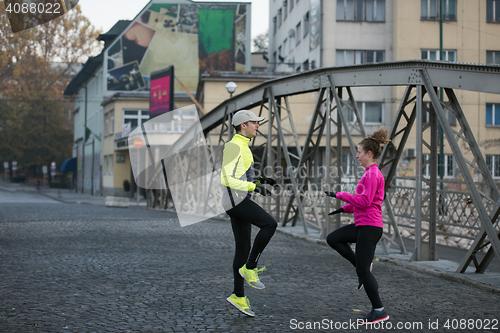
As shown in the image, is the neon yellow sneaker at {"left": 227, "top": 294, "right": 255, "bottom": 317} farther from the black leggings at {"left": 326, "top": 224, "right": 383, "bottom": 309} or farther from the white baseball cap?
the white baseball cap

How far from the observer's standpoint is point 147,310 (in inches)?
237

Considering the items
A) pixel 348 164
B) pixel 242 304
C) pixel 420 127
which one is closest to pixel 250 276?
pixel 242 304

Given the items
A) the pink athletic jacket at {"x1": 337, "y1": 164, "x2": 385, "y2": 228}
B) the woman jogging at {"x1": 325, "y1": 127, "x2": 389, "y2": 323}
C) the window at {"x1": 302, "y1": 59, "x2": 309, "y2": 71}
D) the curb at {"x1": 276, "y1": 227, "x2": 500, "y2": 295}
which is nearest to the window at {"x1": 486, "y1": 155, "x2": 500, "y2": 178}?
the window at {"x1": 302, "y1": 59, "x2": 309, "y2": 71}

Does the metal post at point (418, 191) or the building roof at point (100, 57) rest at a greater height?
the building roof at point (100, 57)

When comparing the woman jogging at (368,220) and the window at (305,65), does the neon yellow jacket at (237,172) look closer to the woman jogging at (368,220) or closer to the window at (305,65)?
the woman jogging at (368,220)

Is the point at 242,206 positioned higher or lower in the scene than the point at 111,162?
lower

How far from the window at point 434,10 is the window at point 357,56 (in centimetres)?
321

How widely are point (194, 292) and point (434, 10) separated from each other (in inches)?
1274

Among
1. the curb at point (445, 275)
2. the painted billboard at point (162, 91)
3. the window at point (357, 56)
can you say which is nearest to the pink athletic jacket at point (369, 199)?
the curb at point (445, 275)

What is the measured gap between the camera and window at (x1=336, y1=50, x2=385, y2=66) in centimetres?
3616

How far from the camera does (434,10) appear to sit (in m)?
35.4

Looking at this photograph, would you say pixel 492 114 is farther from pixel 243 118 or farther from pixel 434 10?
pixel 243 118

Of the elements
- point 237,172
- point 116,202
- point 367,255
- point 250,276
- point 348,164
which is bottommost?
point 116,202

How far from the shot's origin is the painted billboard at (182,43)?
4797 centimetres
